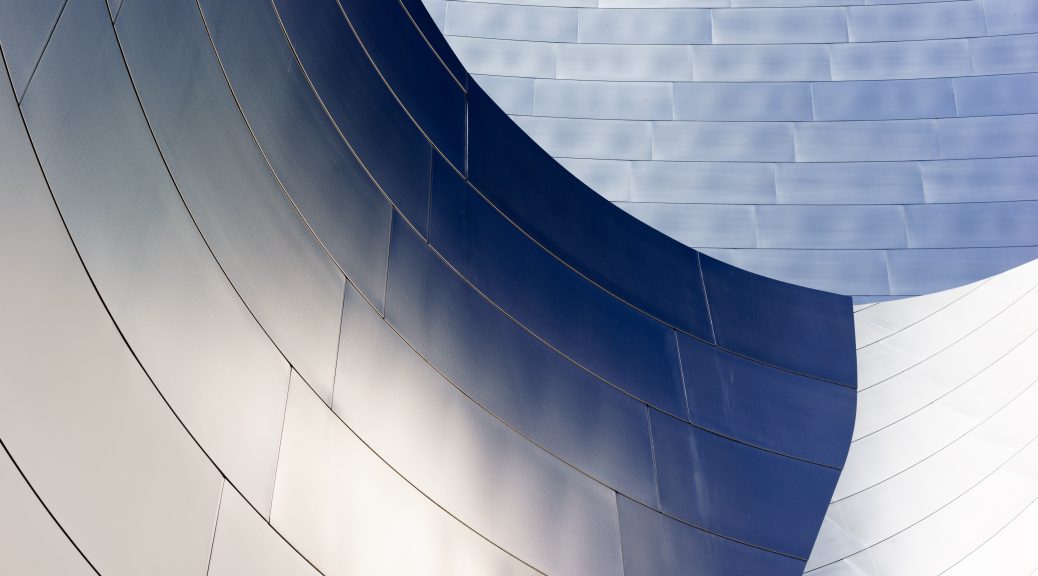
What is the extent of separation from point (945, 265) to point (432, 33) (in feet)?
19.1

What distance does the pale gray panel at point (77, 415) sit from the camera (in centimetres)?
190

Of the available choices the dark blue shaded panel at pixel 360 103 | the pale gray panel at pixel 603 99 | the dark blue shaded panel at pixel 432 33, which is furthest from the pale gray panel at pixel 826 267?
the dark blue shaded panel at pixel 360 103

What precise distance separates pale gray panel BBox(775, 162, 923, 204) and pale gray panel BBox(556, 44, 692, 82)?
5.22ft

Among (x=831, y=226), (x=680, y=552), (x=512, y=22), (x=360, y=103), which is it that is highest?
(x=512, y=22)

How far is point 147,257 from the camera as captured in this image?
2436mm

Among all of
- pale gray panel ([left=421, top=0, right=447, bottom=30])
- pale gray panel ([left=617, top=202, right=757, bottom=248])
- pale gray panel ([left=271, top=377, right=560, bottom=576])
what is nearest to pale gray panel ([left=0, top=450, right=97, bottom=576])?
pale gray panel ([left=271, top=377, right=560, bottom=576])

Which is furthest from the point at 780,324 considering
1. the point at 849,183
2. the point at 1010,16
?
the point at 1010,16

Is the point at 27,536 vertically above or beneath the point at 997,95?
beneath

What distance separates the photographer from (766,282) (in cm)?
679

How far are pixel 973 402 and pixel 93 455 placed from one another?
614cm

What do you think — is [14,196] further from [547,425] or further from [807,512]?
[807,512]

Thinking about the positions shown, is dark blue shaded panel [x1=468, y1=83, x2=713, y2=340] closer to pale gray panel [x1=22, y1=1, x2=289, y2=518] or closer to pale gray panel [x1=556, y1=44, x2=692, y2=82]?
pale gray panel [x1=22, y1=1, x2=289, y2=518]

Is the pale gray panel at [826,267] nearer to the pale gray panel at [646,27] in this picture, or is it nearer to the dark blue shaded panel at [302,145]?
the pale gray panel at [646,27]

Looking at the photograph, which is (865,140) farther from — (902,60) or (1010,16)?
(1010,16)
